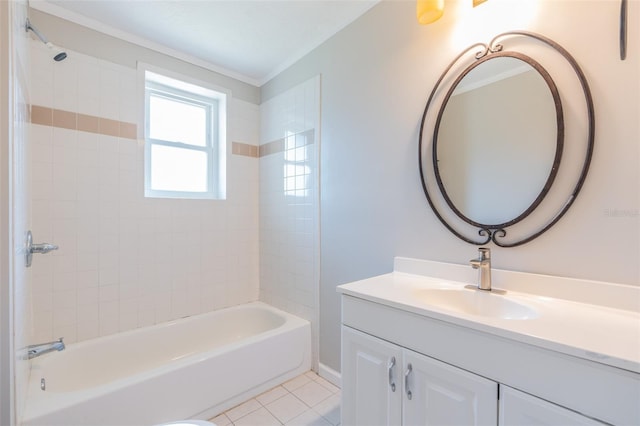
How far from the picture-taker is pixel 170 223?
2.12 meters

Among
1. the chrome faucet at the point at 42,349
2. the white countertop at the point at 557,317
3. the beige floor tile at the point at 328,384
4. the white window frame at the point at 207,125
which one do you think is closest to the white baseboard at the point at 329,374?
the beige floor tile at the point at 328,384

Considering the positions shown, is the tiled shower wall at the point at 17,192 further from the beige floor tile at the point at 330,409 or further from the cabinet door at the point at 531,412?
the cabinet door at the point at 531,412

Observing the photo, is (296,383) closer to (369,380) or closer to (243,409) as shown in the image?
(243,409)

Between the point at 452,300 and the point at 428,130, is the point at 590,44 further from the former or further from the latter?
the point at 452,300

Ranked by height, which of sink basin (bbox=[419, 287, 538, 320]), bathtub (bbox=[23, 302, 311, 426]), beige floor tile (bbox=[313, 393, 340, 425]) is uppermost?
sink basin (bbox=[419, 287, 538, 320])

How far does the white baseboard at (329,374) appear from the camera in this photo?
189 centimetres

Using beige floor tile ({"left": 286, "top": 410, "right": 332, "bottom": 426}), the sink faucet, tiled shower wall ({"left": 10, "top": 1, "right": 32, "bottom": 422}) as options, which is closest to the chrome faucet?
tiled shower wall ({"left": 10, "top": 1, "right": 32, "bottom": 422})

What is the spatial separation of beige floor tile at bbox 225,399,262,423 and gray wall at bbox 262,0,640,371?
54 centimetres

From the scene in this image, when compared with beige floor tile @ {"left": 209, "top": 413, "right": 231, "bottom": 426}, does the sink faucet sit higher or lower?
higher

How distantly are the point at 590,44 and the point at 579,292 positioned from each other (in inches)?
34.2

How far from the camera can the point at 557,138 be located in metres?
1.01

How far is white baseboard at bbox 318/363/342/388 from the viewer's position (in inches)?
74.3

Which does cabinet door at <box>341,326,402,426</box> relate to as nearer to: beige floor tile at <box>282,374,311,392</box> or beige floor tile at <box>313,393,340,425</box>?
beige floor tile at <box>313,393,340,425</box>

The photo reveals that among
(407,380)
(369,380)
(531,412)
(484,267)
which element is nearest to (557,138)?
(484,267)
